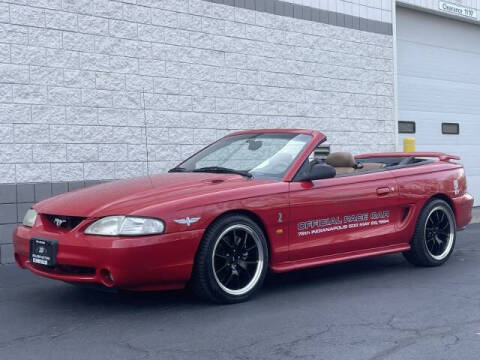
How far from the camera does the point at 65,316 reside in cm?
546

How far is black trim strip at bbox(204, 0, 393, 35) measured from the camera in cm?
1121

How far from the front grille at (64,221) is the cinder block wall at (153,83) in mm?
Result: 2835

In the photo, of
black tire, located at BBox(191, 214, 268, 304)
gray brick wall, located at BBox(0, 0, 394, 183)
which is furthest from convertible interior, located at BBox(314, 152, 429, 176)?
gray brick wall, located at BBox(0, 0, 394, 183)

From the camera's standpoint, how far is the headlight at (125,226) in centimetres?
524

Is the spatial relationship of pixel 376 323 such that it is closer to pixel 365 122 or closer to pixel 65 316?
pixel 65 316

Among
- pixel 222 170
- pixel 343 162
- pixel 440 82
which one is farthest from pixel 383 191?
pixel 440 82

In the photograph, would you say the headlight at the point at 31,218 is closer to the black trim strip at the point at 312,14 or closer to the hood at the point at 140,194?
the hood at the point at 140,194

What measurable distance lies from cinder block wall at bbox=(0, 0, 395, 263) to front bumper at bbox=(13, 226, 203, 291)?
10.5ft

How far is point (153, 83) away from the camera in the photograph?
32.3 ft

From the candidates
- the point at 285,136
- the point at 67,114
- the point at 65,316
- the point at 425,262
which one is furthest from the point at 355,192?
the point at 67,114

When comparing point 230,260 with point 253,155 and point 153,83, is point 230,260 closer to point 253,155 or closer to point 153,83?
point 253,155

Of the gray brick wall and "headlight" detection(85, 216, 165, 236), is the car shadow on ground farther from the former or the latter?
the gray brick wall

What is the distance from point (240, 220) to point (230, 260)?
308mm

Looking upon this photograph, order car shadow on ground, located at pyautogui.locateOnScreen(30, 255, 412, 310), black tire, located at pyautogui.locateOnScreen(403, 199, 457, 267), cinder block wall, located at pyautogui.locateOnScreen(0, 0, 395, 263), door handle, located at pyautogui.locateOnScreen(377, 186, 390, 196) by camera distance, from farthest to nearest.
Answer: cinder block wall, located at pyautogui.locateOnScreen(0, 0, 395, 263)
black tire, located at pyautogui.locateOnScreen(403, 199, 457, 267)
door handle, located at pyautogui.locateOnScreen(377, 186, 390, 196)
car shadow on ground, located at pyautogui.locateOnScreen(30, 255, 412, 310)
